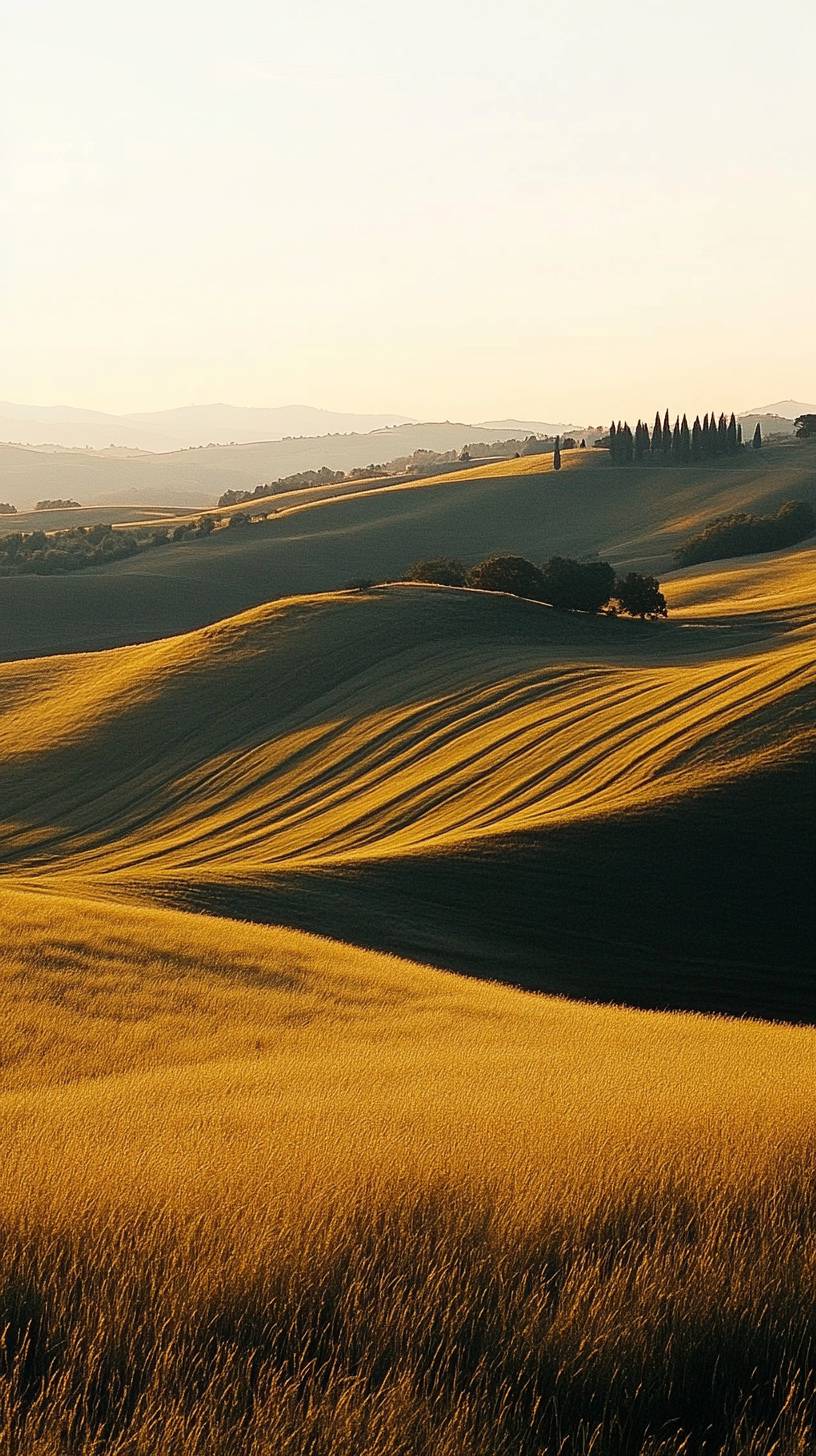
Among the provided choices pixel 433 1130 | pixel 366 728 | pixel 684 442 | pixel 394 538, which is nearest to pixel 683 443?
pixel 684 442

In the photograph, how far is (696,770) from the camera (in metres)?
47.7

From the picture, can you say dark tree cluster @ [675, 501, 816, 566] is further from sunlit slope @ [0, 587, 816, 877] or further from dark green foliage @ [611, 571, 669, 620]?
sunlit slope @ [0, 587, 816, 877]

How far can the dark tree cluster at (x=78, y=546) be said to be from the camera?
471 feet

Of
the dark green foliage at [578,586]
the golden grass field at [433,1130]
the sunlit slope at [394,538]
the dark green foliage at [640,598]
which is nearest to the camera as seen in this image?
the golden grass field at [433,1130]

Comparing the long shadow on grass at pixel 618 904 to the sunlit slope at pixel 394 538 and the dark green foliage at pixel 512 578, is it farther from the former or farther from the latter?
the sunlit slope at pixel 394 538

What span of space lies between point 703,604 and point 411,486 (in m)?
97.1

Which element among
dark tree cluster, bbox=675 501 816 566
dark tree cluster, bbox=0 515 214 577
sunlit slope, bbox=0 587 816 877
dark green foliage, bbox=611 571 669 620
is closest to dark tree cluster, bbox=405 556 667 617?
dark green foliage, bbox=611 571 669 620

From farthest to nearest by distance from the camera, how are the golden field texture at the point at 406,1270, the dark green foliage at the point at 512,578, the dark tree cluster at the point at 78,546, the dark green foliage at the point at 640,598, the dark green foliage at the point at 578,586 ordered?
1. the dark tree cluster at the point at 78,546
2. the dark green foliage at the point at 512,578
3. the dark green foliage at the point at 578,586
4. the dark green foliage at the point at 640,598
5. the golden field texture at the point at 406,1270

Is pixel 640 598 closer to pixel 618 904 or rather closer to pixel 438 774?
pixel 438 774

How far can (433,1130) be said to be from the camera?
11625 mm

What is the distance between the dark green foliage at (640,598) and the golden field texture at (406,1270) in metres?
75.0

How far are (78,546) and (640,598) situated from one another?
9034 cm

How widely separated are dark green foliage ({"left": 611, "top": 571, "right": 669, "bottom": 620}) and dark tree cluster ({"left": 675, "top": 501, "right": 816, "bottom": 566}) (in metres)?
40.1

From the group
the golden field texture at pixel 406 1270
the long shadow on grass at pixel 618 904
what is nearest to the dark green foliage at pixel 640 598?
the long shadow on grass at pixel 618 904
